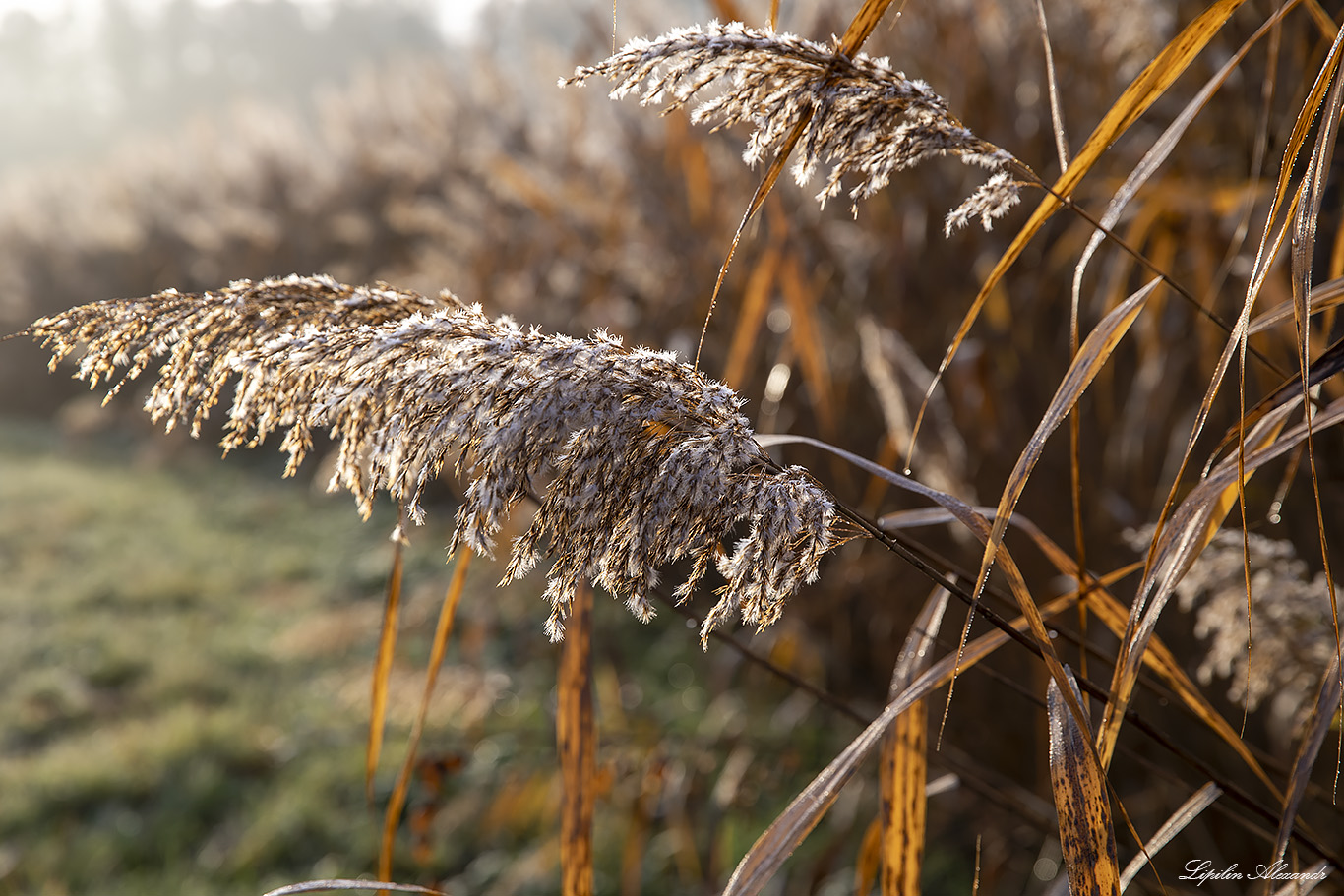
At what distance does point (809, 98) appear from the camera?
69cm

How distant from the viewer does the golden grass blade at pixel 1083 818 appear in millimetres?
679

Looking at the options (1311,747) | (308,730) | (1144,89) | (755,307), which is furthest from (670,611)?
(308,730)

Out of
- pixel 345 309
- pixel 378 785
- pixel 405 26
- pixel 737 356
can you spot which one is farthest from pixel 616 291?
pixel 405 26

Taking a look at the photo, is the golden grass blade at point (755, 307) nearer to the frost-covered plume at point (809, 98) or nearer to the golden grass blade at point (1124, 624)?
the golden grass blade at point (1124, 624)

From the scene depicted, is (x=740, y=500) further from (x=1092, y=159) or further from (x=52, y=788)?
(x=52, y=788)

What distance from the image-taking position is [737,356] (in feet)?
5.14

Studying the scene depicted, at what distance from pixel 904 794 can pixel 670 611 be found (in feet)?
3.28

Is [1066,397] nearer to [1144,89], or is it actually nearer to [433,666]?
[1144,89]

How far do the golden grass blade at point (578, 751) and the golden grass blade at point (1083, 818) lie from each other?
1.57 ft

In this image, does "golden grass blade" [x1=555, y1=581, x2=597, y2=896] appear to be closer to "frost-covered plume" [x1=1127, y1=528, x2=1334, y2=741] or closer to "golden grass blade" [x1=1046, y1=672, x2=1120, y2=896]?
"golden grass blade" [x1=1046, y1=672, x2=1120, y2=896]

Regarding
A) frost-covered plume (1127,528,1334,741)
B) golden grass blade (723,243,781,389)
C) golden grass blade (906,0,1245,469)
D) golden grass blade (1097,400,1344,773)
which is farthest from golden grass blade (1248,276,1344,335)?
golden grass blade (723,243,781,389)

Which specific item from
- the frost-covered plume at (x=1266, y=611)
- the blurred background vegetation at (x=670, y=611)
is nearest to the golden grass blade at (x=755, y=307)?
the blurred background vegetation at (x=670, y=611)

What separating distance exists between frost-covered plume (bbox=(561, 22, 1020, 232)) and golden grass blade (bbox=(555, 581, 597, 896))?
1.66 ft

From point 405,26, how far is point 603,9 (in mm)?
39351
